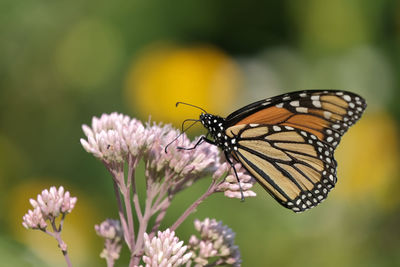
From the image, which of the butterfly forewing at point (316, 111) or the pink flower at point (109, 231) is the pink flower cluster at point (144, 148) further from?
the butterfly forewing at point (316, 111)

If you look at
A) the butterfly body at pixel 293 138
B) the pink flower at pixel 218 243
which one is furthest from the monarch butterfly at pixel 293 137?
A: the pink flower at pixel 218 243

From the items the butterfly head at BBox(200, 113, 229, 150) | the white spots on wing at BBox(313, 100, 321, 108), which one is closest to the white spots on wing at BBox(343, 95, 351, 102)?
the white spots on wing at BBox(313, 100, 321, 108)

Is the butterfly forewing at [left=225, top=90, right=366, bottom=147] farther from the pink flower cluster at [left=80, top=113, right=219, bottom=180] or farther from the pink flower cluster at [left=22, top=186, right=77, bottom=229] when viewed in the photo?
the pink flower cluster at [left=22, top=186, right=77, bottom=229]

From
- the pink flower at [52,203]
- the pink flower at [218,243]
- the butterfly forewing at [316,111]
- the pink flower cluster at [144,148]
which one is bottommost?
the pink flower at [218,243]

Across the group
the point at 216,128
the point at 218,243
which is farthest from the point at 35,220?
the point at 216,128

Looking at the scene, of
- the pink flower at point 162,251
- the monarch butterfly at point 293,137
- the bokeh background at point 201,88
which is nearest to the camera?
the pink flower at point 162,251

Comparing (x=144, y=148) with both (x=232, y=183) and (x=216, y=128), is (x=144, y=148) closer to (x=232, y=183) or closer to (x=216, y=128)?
(x=232, y=183)
